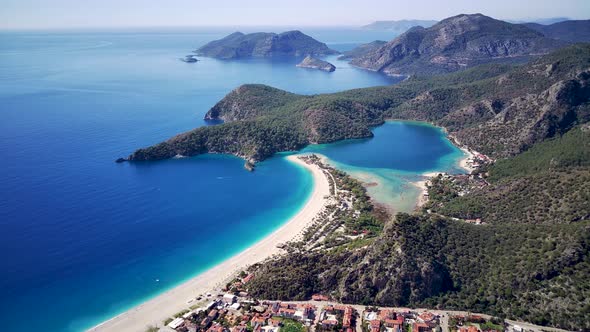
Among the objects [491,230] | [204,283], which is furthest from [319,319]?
[491,230]

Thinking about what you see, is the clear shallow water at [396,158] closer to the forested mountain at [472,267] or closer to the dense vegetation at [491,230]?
the dense vegetation at [491,230]

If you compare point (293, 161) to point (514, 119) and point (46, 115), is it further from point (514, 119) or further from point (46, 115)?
point (46, 115)

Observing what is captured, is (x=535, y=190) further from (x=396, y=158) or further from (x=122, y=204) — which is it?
(x=122, y=204)

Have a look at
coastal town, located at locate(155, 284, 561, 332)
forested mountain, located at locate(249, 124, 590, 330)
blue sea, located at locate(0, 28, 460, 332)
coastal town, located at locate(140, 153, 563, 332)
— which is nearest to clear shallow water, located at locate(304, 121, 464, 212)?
blue sea, located at locate(0, 28, 460, 332)

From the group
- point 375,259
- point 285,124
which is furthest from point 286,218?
point 285,124

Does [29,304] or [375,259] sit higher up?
[375,259]

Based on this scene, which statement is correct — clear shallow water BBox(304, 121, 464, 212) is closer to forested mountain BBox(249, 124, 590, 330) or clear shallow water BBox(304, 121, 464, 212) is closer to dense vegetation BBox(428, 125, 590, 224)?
dense vegetation BBox(428, 125, 590, 224)
